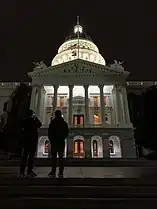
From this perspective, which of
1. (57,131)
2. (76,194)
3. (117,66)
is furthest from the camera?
(117,66)

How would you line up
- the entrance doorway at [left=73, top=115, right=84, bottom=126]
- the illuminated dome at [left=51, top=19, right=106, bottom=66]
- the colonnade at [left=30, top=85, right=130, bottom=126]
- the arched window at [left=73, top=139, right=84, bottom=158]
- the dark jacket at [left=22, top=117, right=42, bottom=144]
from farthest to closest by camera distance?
the illuminated dome at [left=51, top=19, right=106, bottom=66] → the entrance doorway at [left=73, top=115, right=84, bottom=126] → the colonnade at [left=30, top=85, right=130, bottom=126] → the arched window at [left=73, top=139, right=84, bottom=158] → the dark jacket at [left=22, top=117, right=42, bottom=144]

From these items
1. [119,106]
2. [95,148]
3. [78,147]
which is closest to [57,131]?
[78,147]

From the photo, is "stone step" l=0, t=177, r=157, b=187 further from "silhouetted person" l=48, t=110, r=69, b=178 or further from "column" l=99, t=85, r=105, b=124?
"column" l=99, t=85, r=105, b=124

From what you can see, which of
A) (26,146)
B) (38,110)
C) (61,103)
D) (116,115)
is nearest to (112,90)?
(116,115)

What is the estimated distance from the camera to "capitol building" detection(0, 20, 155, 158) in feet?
131

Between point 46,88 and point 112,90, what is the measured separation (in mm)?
12601

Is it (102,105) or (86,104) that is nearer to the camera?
(86,104)

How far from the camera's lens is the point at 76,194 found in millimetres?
6961

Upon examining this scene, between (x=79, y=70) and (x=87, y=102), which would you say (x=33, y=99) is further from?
(x=79, y=70)

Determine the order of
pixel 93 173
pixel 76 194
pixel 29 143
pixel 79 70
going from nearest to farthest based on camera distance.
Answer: pixel 76 194
pixel 29 143
pixel 93 173
pixel 79 70

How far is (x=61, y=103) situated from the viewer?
48344 mm

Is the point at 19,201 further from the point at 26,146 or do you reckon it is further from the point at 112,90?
the point at 112,90

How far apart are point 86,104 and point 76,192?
120ft

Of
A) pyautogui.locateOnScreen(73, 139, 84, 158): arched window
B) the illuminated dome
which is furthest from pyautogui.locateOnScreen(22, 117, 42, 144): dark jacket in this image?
the illuminated dome
